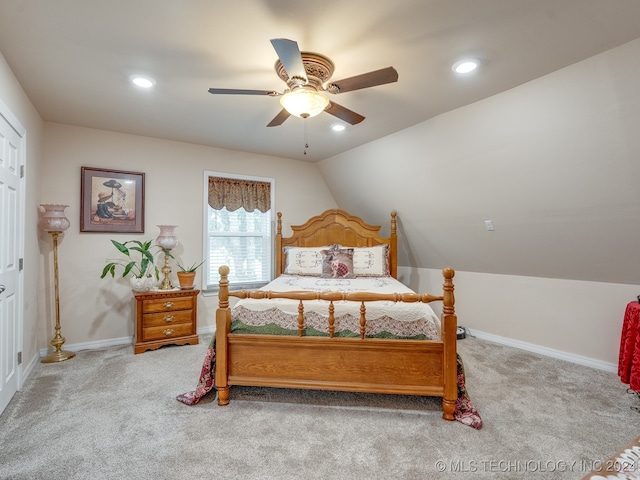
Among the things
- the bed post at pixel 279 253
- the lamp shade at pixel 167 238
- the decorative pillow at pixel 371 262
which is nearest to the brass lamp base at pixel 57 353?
the lamp shade at pixel 167 238

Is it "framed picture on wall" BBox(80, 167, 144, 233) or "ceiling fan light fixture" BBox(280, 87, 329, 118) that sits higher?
"ceiling fan light fixture" BBox(280, 87, 329, 118)

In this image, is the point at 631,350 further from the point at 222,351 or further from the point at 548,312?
the point at 222,351

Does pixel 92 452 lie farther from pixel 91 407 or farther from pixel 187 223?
pixel 187 223

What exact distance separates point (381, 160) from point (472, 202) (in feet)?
3.85

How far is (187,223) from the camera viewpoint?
4.26 m

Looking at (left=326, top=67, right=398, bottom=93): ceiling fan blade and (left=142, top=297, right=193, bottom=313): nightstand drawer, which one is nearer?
(left=326, top=67, right=398, bottom=93): ceiling fan blade

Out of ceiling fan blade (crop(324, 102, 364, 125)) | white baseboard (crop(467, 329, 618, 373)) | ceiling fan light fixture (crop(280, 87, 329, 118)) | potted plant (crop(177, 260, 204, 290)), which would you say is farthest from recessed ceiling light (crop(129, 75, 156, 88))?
white baseboard (crop(467, 329, 618, 373))

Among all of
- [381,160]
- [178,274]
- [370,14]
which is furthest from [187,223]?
[370,14]

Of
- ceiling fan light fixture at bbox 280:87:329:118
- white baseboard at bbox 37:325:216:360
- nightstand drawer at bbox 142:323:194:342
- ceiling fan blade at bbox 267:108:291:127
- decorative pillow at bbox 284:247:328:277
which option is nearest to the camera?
Answer: ceiling fan light fixture at bbox 280:87:329:118

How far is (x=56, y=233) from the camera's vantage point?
3.33 meters

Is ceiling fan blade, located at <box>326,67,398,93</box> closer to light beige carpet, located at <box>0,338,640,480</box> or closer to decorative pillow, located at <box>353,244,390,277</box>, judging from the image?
light beige carpet, located at <box>0,338,640,480</box>

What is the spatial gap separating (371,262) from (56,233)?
11.2ft

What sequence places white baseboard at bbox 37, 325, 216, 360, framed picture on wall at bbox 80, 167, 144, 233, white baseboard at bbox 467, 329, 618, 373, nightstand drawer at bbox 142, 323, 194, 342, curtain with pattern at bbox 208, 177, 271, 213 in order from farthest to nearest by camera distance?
curtain with pattern at bbox 208, 177, 271, 213, framed picture on wall at bbox 80, 167, 144, 233, nightstand drawer at bbox 142, 323, 194, 342, white baseboard at bbox 37, 325, 216, 360, white baseboard at bbox 467, 329, 618, 373

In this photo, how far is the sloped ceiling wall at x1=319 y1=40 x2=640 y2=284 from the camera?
228 cm
